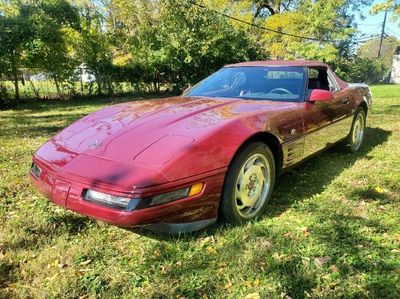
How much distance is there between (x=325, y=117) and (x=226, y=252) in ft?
7.38

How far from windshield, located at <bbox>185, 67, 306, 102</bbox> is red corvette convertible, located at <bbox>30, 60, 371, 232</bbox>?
1 centimetres

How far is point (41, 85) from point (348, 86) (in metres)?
10.7

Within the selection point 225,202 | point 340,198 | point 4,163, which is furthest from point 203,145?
point 4,163

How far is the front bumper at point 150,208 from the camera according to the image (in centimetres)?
248

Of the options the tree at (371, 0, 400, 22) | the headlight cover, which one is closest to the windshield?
the headlight cover

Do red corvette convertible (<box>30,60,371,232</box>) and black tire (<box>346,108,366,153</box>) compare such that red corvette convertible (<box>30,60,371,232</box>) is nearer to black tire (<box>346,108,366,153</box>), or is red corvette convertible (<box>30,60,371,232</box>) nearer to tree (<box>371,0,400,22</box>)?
black tire (<box>346,108,366,153</box>)

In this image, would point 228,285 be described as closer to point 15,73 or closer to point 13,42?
point 13,42

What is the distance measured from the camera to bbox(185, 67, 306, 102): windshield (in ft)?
13.3

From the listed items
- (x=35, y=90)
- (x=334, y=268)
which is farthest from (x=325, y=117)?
(x=35, y=90)

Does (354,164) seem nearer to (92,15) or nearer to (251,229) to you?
(251,229)

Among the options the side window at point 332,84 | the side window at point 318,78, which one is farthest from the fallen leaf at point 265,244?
the side window at point 332,84

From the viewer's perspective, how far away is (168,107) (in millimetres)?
3672

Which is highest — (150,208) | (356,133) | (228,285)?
(150,208)

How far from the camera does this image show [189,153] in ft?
8.73
